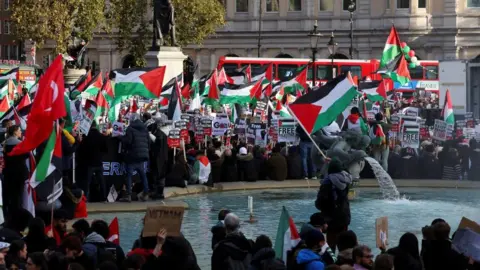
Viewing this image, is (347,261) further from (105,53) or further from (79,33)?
(105,53)

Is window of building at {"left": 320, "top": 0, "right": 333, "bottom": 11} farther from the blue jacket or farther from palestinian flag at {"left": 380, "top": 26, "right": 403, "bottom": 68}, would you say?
the blue jacket

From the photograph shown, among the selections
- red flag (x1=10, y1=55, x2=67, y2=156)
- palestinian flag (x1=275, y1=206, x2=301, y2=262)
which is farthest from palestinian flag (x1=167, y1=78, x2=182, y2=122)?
palestinian flag (x1=275, y1=206, x2=301, y2=262)

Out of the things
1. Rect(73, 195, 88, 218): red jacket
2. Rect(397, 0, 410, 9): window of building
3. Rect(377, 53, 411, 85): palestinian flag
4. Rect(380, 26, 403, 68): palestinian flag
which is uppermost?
Rect(397, 0, 410, 9): window of building

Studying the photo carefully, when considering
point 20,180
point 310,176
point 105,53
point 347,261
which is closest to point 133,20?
point 105,53

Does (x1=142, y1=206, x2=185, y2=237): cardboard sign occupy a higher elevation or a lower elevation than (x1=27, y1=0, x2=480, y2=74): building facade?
lower

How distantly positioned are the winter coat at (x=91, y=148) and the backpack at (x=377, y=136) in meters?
6.75

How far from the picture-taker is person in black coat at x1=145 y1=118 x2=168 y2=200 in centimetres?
2470

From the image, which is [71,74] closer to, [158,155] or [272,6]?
[158,155]

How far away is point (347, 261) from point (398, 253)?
0.45m

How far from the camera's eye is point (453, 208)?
24.4m

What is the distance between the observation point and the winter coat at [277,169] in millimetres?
28484

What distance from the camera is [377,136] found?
28703 mm

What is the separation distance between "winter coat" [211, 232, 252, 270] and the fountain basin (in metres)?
4.36

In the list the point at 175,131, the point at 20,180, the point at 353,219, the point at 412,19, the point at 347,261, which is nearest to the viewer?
the point at 347,261
